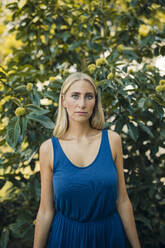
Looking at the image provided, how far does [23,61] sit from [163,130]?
5.91ft

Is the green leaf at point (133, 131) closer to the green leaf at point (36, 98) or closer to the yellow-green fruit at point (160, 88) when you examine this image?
the yellow-green fruit at point (160, 88)

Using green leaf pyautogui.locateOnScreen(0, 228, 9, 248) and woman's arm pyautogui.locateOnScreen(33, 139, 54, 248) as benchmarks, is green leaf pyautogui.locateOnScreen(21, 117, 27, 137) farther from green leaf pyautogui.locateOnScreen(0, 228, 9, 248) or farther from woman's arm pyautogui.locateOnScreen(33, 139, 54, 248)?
green leaf pyautogui.locateOnScreen(0, 228, 9, 248)

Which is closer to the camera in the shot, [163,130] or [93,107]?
[93,107]

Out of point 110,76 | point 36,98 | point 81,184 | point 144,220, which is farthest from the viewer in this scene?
point 144,220

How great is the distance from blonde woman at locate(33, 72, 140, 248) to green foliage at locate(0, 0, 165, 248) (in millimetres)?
294

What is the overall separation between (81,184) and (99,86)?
31.7 inches

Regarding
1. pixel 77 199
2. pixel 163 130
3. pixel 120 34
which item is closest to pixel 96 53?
pixel 120 34

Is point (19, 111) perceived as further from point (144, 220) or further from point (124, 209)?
point (144, 220)

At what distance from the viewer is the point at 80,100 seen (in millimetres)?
1622

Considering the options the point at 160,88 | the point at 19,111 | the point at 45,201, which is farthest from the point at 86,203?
the point at 160,88

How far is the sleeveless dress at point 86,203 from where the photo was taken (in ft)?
5.20

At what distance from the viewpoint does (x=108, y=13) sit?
2.98m

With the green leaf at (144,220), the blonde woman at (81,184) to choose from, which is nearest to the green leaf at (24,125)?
the blonde woman at (81,184)

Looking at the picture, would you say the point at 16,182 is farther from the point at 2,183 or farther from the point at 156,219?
the point at 156,219
